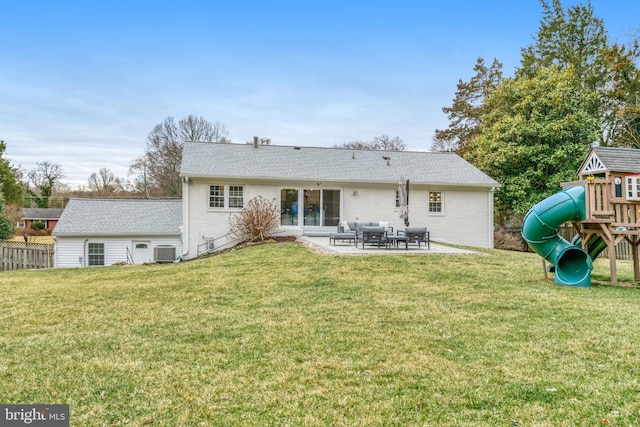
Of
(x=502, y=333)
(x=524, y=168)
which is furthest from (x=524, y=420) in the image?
(x=524, y=168)

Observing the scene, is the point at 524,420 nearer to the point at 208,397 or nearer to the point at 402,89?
the point at 208,397

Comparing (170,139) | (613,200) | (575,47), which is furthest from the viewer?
(170,139)

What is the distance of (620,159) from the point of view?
787 cm

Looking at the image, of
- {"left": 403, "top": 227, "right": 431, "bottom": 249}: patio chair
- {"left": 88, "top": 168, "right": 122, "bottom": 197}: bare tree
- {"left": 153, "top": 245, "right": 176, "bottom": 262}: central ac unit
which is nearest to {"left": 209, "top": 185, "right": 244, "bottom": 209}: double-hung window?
{"left": 153, "top": 245, "right": 176, "bottom": 262}: central ac unit

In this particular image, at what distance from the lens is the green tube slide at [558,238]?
303 inches

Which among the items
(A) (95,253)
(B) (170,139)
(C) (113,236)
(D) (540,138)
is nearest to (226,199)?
(C) (113,236)

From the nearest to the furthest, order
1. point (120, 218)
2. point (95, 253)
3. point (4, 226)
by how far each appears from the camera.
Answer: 1. point (95, 253)
2. point (120, 218)
3. point (4, 226)

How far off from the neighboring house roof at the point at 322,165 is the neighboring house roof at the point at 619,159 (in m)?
9.41

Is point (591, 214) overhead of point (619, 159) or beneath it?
beneath

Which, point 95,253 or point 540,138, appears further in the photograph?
point 540,138

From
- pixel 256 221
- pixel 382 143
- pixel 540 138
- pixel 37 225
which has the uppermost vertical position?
pixel 382 143

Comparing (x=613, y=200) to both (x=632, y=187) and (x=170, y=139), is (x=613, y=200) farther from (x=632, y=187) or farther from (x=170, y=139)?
(x=170, y=139)

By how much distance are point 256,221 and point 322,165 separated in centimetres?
467

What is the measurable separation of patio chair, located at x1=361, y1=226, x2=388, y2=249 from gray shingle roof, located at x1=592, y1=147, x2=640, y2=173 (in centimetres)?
597
